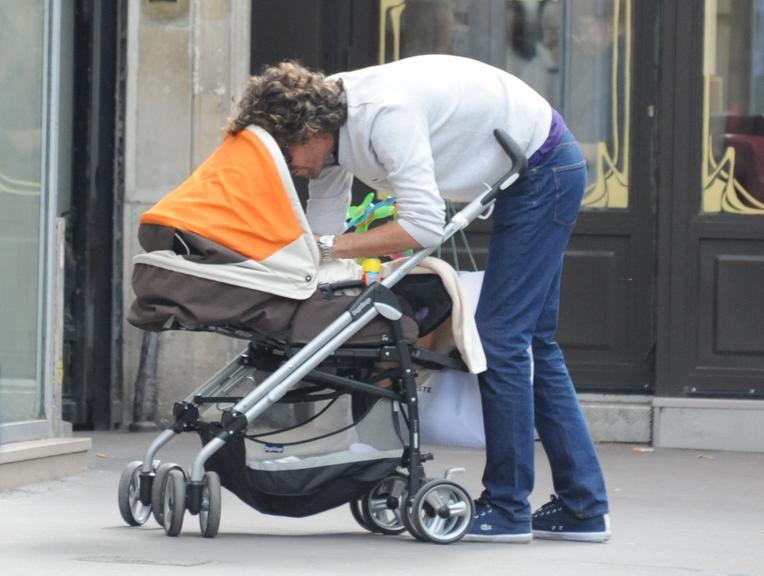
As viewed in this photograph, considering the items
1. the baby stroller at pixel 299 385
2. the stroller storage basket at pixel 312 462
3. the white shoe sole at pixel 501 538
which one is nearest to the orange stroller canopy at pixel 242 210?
the baby stroller at pixel 299 385

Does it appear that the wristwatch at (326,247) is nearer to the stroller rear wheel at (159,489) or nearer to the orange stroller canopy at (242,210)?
the orange stroller canopy at (242,210)

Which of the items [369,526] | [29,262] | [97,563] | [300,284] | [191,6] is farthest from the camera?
[191,6]

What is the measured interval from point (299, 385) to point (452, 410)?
0.47m

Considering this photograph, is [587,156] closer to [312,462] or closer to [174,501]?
[312,462]

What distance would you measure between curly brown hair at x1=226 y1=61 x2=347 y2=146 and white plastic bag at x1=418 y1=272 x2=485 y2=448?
74 centimetres

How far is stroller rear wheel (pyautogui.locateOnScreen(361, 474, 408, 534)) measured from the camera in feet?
17.8

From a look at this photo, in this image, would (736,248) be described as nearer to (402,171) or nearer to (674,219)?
(674,219)

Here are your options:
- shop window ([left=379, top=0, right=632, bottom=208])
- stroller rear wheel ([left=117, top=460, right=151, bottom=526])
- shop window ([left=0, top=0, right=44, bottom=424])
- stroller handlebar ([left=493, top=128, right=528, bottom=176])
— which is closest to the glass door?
shop window ([left=0, top=0, right=44, bottom=424])

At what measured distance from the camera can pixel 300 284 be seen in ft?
16.7

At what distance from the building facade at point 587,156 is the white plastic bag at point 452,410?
3.44 metres

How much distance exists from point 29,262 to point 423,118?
233 centimetres

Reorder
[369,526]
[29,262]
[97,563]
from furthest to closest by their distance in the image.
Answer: [29,262] → [369,526] → [97,563]

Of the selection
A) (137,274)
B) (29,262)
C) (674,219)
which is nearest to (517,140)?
(137,274)

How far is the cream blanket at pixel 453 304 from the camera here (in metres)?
5.24
